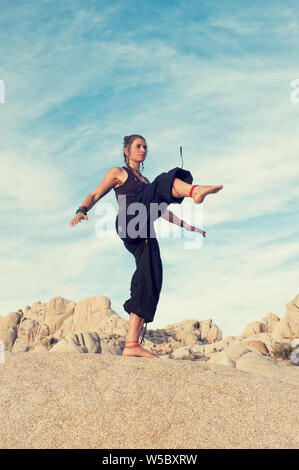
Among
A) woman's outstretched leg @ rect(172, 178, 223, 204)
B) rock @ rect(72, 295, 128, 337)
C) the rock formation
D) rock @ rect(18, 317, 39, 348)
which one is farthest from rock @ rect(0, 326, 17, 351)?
woman's outstretched leg @ rect(172, 178, 223, 204)

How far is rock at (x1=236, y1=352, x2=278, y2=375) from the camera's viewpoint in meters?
9.41

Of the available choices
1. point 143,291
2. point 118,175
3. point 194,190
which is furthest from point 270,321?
point 194,190

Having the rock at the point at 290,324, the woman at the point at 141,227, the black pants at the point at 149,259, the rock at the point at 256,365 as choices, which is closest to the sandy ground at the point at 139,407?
the woman at the point at 141,227

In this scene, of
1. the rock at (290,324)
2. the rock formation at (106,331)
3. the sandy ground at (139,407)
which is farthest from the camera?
the rock formation at (106,331)

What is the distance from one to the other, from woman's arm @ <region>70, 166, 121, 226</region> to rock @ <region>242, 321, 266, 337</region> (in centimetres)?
1935

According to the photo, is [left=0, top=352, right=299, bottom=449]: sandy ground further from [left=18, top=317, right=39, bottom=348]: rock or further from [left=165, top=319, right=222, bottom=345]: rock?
[left=18, top=317, right=39, bottom=348]: rock

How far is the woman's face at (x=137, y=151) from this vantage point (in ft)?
23.7

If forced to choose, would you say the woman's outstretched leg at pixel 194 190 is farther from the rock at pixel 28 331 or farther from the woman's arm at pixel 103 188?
the rock at pixel 28 331

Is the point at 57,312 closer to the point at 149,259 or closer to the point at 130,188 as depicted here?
the point at 130,188

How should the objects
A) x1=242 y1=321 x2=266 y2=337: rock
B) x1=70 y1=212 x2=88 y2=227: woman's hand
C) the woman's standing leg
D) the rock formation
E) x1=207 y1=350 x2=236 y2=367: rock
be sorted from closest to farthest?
x1=70 y1=212 x2=88 y2=227: woman's hand < the woman's standing leg < x1=207 y1=350 x2=236 y2=367: rock < the rock formation < x1=242 y1=321 x2=266 y2=337: rock

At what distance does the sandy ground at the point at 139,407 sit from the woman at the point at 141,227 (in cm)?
73

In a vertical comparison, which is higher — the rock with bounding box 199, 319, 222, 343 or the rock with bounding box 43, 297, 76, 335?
the rock with bounding box 43, 297, 76, 335
